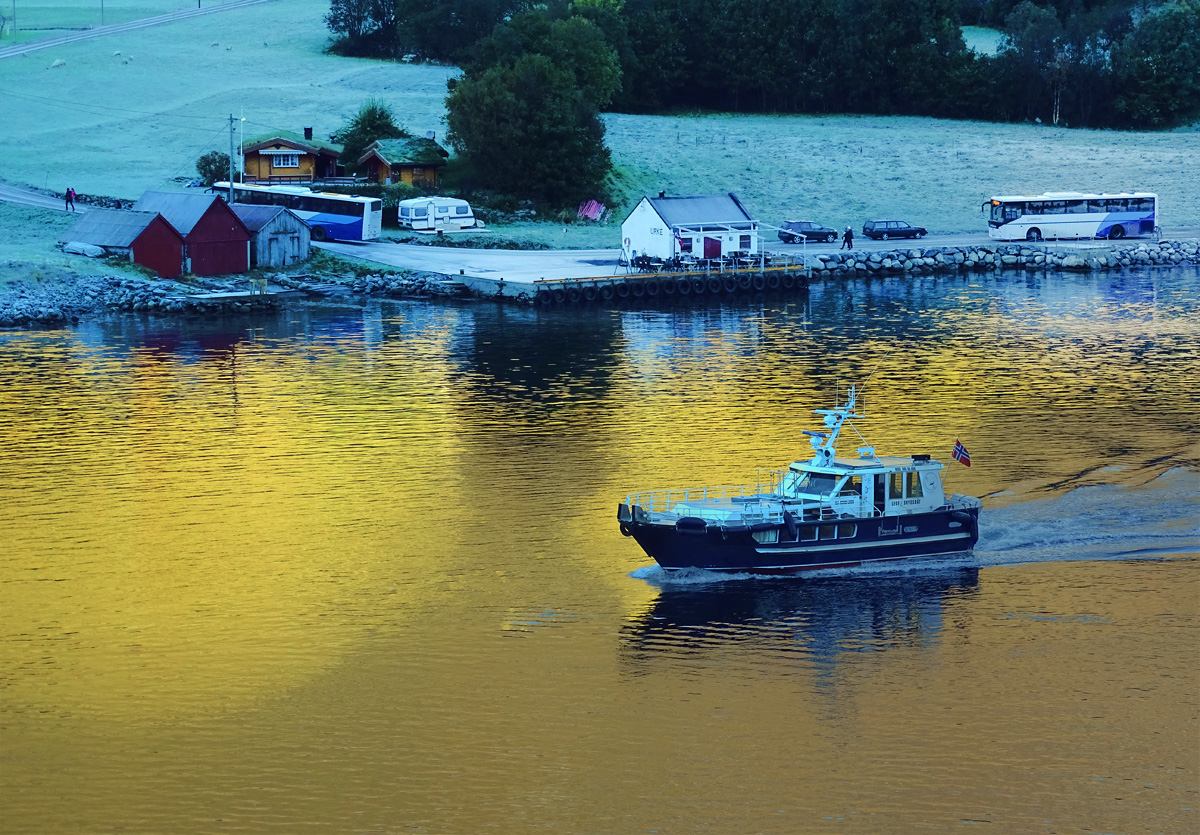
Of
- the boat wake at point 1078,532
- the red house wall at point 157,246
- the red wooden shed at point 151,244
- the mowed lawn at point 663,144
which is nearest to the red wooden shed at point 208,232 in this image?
the red wooden shed at point 151,244

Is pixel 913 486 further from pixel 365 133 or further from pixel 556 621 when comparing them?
pixel 365 133

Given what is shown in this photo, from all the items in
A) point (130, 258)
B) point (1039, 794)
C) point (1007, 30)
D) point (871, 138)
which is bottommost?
point (1039, 794)

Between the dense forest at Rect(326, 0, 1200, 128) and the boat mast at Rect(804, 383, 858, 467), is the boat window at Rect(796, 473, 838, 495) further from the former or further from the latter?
the dense forest at Rect(326, 0, 1200, 128)

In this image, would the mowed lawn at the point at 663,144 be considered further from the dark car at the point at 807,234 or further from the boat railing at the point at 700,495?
the boat railing at the point at 700,495

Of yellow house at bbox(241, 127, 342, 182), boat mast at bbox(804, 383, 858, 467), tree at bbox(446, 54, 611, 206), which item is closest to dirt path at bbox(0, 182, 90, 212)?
yellow house at bbox(241, 127, 342, 182)

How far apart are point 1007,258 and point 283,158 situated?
4914cm

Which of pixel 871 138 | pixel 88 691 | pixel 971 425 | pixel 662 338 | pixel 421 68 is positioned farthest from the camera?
pixel 421 68

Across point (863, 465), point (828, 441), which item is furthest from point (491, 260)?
point (863, 465)

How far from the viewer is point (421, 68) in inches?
5733

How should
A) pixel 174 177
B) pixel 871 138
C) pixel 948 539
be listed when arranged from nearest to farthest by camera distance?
pixel 948 539
pixel 174 177
pixel 871 138

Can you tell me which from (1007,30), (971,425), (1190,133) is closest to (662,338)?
(971,425)

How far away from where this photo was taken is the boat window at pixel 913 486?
125ft

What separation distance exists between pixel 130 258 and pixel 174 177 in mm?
26376

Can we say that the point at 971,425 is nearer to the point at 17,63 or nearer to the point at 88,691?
the point at 88,691
